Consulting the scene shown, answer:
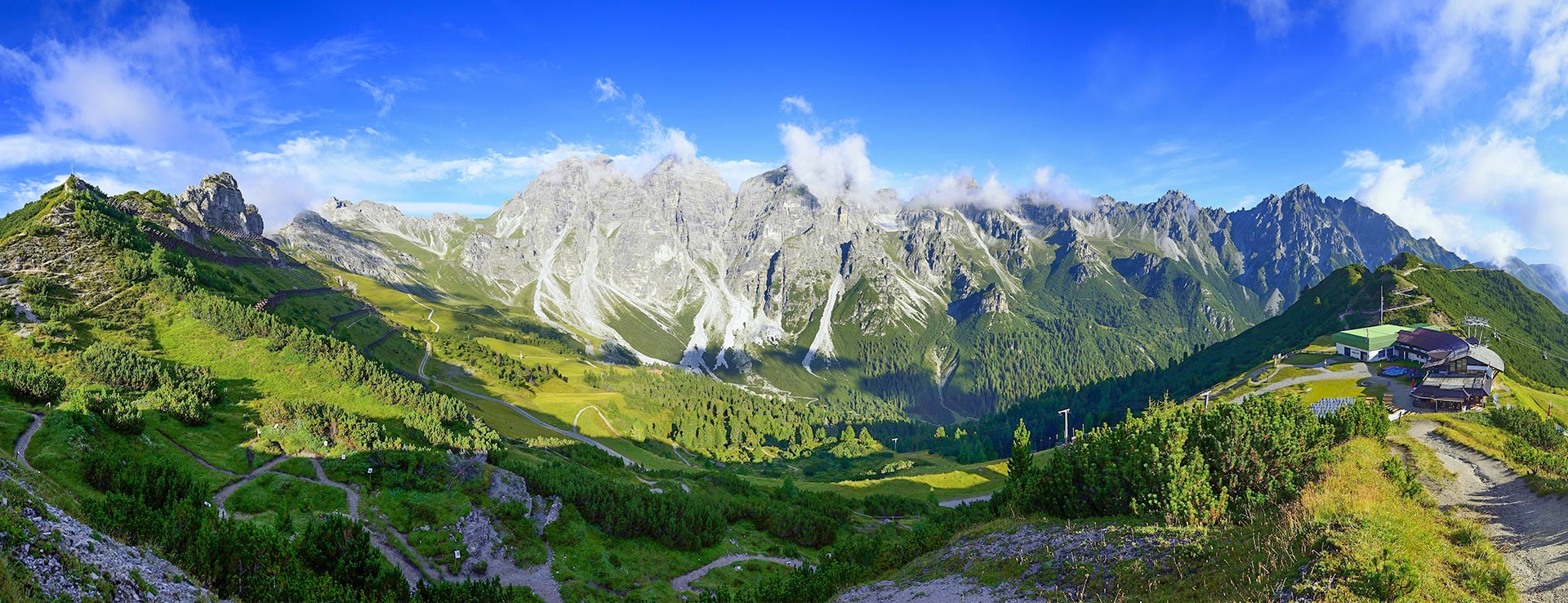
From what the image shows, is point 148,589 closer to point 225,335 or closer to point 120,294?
point 225,335

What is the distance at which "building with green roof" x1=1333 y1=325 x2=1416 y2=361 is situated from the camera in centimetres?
11012

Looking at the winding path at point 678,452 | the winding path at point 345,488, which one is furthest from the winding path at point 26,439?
the winding path at point 678,452

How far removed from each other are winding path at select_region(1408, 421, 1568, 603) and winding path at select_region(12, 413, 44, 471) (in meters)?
64.0

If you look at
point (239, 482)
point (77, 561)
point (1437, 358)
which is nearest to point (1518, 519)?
point (77, 561)

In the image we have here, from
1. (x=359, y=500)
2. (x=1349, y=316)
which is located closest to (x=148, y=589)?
(x=359, y=500)

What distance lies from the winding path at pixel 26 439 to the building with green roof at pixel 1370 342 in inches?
6755

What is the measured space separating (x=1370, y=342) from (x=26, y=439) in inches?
6901

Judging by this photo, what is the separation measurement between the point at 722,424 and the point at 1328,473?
580ft

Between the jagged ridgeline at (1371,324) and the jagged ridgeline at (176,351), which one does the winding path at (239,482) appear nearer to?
the jagged ridgeline at (176,351)

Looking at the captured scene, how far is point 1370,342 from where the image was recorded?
11038 centimetres

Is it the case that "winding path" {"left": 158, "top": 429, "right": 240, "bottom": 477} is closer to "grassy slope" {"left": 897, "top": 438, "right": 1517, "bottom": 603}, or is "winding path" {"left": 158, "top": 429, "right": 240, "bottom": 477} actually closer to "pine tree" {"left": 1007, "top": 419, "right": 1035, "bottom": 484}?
"grassy slope" {"left": 897, "top": 438, "right": 1517, "bottom": 603}

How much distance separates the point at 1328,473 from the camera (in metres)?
27.5

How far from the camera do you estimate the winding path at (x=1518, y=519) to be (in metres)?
17.7

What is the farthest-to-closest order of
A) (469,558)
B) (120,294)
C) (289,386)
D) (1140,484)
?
(120,294), (289,386), (469,558), (1140,484)
